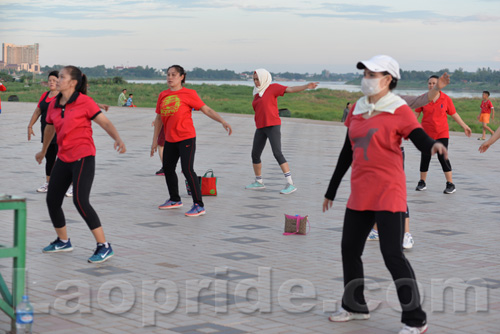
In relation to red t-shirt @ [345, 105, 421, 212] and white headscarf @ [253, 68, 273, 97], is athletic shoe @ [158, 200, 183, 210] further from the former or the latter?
red t-shirt @ [345, 105, 421, 212]

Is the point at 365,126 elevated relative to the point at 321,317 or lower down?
elevated

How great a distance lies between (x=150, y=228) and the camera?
9.07 metres

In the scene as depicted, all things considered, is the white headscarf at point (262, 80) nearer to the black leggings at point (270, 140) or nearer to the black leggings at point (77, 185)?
the black leggings at point (270, 140)

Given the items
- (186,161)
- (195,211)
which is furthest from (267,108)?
(195,211)

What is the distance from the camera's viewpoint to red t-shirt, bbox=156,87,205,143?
10031 mm

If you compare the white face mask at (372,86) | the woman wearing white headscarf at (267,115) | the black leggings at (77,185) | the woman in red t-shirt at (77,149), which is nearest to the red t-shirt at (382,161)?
the white face mask at (372,86)

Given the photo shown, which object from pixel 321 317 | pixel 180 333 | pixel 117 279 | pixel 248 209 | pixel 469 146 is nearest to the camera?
pixel 180 333

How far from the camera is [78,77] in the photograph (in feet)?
24.1

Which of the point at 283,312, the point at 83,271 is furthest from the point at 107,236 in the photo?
the point at 283,312

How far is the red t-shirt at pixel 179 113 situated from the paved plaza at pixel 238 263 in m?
1.01

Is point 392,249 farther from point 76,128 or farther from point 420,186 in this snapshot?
point 420,186

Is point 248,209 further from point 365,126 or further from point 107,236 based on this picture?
point 365,126

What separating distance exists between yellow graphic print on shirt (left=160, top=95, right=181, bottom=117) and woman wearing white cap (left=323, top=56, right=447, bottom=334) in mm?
4974

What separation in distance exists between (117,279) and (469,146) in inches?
768
